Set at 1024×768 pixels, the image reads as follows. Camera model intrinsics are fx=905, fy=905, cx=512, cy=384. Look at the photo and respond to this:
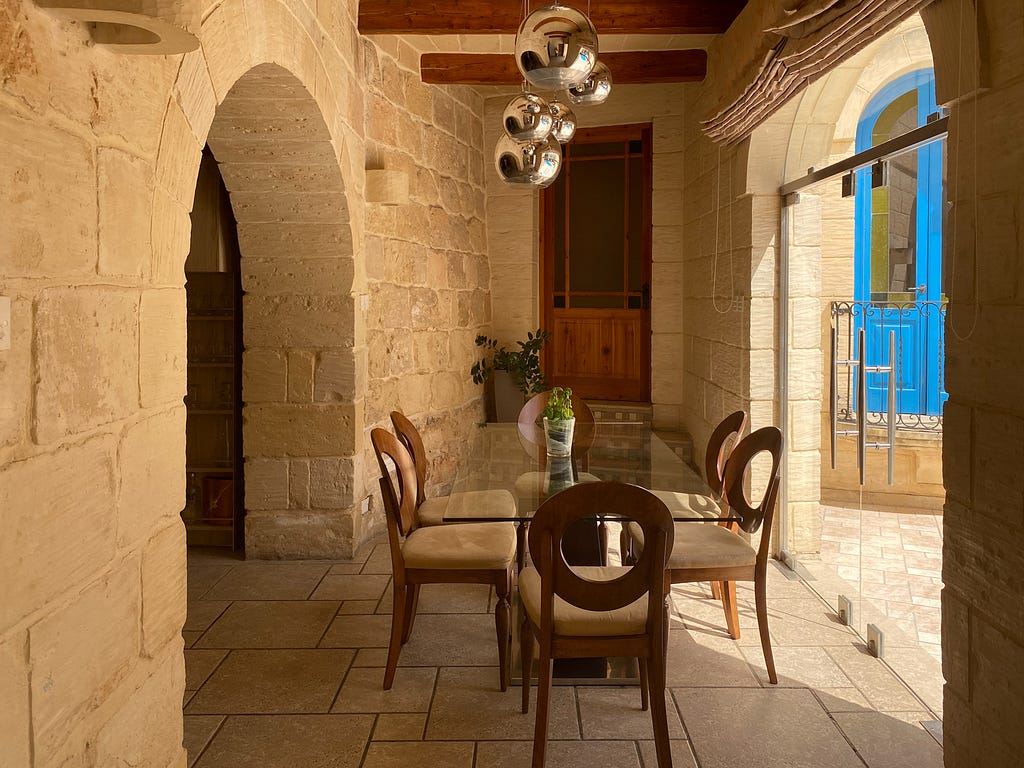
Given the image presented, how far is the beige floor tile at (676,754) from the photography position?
2.54 m

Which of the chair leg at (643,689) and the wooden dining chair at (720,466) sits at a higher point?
the wooden dining chair at (720,466)

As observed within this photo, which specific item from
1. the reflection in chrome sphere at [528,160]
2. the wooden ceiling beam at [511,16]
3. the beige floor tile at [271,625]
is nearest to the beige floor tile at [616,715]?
the beige floor tile at [271,625]

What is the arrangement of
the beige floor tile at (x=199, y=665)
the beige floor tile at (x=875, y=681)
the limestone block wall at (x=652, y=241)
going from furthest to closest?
the limestone block wall at (x=652, y=241) < the beige floor tile at (x=199, y=665) < the beige floor tile at (x=875, y=681)

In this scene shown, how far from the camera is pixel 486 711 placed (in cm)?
289

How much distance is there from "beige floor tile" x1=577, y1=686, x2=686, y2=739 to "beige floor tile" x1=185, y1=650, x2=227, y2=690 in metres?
1.32

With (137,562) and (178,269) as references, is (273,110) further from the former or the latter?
(137,562)

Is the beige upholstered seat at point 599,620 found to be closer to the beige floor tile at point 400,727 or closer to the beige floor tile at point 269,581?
the beige floor tile at point 400,727

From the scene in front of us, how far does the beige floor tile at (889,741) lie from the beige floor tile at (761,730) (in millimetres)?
43

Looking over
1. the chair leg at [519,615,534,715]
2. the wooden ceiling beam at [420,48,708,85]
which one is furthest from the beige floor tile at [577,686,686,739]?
the wooden ceiling beam at [420,48,708,85]

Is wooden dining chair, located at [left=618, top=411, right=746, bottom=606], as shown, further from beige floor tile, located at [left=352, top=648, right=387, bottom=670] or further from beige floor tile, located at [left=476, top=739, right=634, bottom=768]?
beige floor tile, located at [left=352, top=648, right=387, bottom=670]

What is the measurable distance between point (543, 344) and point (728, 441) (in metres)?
3.73

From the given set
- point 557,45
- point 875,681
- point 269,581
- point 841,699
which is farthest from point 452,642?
point 557,45

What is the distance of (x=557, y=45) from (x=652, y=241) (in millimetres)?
4764

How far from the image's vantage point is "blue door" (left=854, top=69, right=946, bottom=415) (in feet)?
9.95
